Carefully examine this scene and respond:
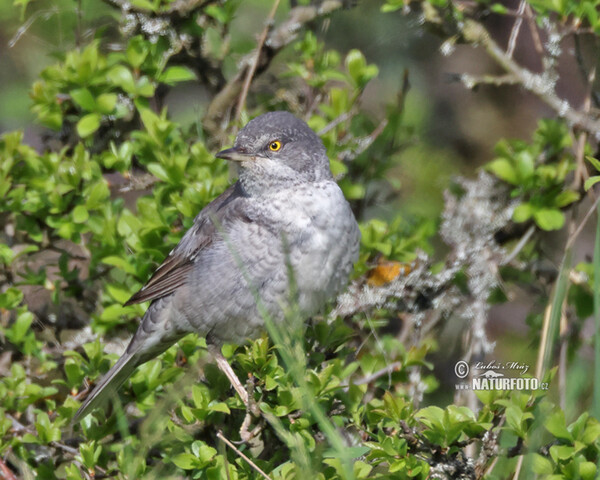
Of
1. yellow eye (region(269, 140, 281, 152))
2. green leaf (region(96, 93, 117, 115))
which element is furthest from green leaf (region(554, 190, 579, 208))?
green leaf (region(96, 93, 117, 115))

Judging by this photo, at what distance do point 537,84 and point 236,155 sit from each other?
5.52 ft

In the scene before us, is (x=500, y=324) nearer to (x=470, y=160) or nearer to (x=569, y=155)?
(x=470, y=160)

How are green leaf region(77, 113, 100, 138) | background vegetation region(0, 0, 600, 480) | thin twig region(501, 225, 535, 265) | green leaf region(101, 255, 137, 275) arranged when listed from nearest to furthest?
background vegetation region(0, 0, 600, 480) < green leaf region(101, 255, 137, 275) < green leaf region(77, 113, 100, 138) < thin twig region(501, 225, 535, 265)

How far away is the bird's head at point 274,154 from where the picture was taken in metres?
3.34

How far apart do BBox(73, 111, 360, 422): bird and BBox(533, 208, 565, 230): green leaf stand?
1026 millimetres

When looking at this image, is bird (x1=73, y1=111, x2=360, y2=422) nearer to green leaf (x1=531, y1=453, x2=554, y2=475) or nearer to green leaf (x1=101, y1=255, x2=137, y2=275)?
green leaf (x1=101, y1=255, x2=137, y2=275)

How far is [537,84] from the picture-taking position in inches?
159

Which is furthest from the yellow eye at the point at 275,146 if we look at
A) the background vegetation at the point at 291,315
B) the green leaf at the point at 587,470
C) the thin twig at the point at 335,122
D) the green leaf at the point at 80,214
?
the green leaf at the point at 587,470

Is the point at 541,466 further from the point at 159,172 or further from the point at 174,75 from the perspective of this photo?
the point at 174,75

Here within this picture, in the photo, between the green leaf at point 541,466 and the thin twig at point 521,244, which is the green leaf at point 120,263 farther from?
the green leaf at point 541,466

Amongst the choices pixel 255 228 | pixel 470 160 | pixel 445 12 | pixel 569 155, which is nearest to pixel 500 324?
pixel 470 160

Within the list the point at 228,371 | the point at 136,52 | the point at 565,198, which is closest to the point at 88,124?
the point at 136,52

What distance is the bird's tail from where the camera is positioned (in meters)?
3.20

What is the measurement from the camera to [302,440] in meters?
2.62
